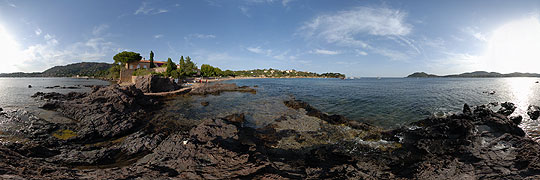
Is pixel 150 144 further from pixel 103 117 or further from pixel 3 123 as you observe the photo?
pixel 3 123

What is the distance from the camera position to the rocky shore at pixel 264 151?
4820 mm

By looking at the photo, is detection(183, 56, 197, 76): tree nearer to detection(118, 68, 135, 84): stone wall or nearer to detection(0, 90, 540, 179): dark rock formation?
detection(118, 68, 135, 84): stone wall

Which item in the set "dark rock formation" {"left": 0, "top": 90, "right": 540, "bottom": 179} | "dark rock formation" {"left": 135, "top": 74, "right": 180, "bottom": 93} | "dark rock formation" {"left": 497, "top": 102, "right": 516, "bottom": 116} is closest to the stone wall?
"dark rock formation" {"left": 135, "top": 74, "right": 180, "bottom": 93}

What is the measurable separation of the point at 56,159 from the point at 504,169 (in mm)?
13447

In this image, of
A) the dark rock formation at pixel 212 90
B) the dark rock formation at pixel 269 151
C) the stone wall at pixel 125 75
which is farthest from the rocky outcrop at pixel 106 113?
the stone wall at pixel 125 75

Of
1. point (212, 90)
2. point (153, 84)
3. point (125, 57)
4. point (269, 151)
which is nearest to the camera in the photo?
point (269, 151)

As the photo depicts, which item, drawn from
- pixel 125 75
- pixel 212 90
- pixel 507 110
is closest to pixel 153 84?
pixel 212 90

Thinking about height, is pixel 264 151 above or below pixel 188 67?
below

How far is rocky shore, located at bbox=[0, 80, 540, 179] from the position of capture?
15.8 feet

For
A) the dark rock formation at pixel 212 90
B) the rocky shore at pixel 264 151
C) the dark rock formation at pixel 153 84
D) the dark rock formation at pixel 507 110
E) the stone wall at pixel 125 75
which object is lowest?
the rocky shore at pixel 264 151

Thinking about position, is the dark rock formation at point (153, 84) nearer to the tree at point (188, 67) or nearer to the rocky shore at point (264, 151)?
the rocky shore at point (264, 151)

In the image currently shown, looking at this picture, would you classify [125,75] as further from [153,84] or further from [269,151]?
[269,151]

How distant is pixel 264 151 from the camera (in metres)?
7.18

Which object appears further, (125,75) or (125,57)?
(125,57)
